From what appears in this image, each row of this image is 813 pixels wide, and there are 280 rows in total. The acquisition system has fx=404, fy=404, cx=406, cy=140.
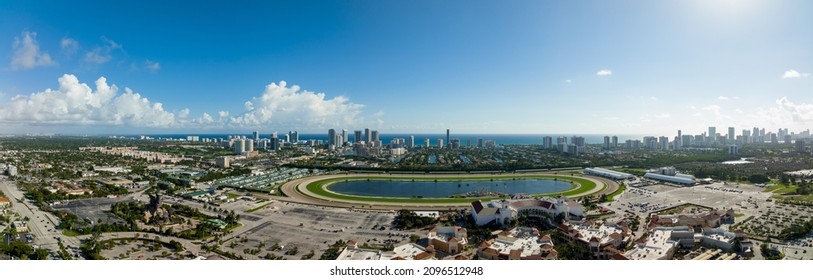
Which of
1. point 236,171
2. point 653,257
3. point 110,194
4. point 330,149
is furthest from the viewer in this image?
point 330,149

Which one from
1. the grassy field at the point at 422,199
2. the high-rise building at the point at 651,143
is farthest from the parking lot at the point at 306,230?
the high-rise building at the point at 651,143

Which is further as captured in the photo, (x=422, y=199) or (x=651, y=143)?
(x=651, y=143)

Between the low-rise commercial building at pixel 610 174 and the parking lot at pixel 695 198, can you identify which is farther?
the low-rise commercial building at pixel 610 174

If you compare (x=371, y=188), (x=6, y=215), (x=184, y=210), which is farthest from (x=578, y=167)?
(x=6, y=215)

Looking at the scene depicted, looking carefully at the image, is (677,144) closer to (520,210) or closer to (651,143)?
(651,143)

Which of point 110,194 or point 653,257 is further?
point 110,194

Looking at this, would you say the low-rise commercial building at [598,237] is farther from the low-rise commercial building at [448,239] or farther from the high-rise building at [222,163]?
the high-rise building at [222,163]

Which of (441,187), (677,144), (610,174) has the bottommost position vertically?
(441,187)

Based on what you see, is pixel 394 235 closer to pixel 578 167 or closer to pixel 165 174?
pixel 165 174

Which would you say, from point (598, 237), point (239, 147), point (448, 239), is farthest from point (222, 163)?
point (598, 237)

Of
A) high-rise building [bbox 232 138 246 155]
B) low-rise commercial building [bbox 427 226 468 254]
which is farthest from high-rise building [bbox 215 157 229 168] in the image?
low-rise commercial building [bbox 427 226 468 254]

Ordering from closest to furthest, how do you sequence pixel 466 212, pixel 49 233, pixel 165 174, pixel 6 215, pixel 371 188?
1. pixel 49 233
2. pixel 6 215
3. pixel 466 212
4. pixel 371 188
5. pixel 165 174
